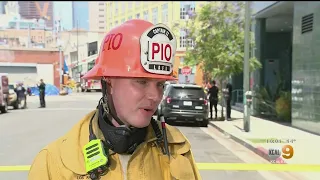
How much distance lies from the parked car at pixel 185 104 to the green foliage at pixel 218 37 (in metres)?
1.08

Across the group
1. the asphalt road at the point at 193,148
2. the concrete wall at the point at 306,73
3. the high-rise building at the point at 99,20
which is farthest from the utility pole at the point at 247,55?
the high-rise building at the point at 99,20

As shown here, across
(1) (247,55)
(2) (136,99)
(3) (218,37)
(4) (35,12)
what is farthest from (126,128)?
(4) (35,12)

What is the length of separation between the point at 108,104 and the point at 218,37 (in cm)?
1377

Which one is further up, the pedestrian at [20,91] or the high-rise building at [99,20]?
the high-rise building at [99,20]

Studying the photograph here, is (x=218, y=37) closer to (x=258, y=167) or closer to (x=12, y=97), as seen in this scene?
(x=258, y=167)

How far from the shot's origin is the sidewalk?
7933 millimetres

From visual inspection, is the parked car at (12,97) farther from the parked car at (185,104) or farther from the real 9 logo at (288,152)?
the real 9 logo at (288,152)

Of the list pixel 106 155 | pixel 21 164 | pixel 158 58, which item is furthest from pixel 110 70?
pixel 21 164

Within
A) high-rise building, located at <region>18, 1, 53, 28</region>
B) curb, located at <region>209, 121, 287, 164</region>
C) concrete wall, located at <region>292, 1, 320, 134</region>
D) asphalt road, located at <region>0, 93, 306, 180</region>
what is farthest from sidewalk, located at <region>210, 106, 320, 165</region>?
high-rise building, located at <region>18, 1, 53, 28</region>

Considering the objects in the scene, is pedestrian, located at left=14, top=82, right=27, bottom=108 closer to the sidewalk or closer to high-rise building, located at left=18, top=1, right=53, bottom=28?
high-rise building, located at left=18, top=1, right=53, bottom=28

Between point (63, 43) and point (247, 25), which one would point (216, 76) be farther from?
point (63, 43)

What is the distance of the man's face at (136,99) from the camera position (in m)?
1.52

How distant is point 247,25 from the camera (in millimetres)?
12070

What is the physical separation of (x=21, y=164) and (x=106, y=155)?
6.14m
